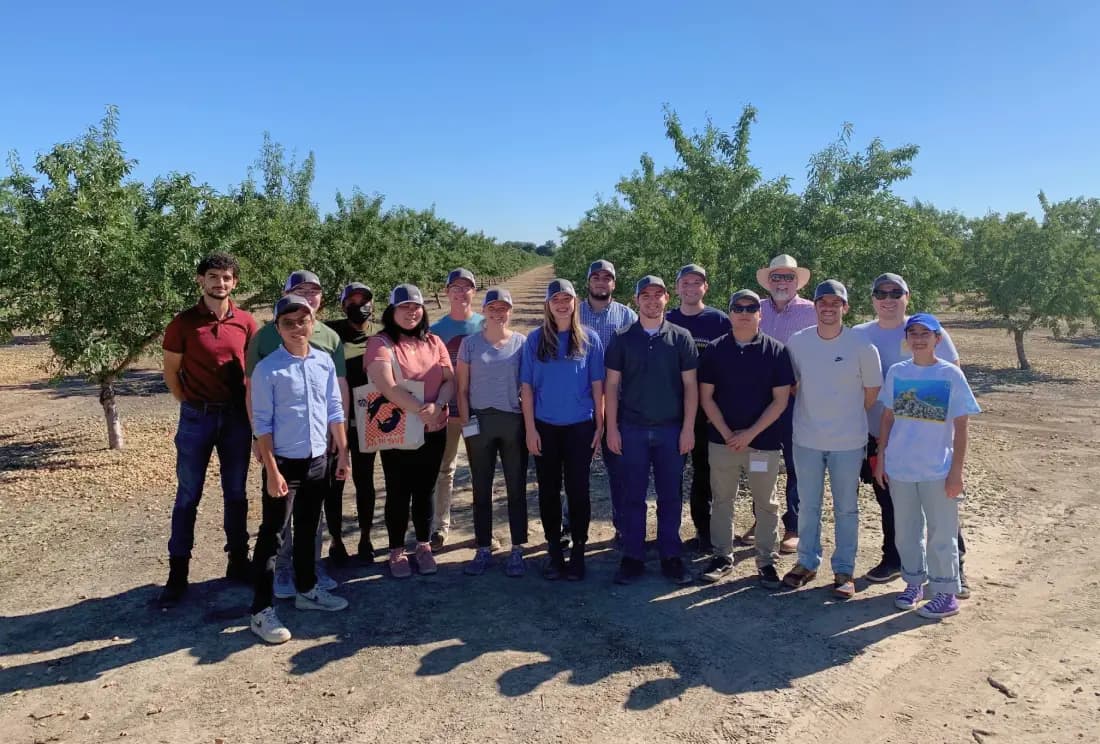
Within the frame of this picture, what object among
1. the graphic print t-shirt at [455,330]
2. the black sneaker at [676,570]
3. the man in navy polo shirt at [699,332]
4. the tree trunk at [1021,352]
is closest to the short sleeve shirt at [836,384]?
the man in navy polo shirt at [699,332]

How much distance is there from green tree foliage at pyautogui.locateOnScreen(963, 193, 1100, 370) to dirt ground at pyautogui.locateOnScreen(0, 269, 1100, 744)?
41.8 feet

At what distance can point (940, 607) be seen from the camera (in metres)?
4.31

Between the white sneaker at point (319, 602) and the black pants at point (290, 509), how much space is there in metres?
0.34

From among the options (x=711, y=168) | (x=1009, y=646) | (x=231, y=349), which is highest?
(x=711, y=168)

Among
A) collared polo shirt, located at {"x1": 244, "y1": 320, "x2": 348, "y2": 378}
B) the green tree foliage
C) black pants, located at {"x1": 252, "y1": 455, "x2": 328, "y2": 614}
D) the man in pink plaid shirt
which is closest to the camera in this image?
black pants, located at {"x1": 252, "y1": 455, "x2": 328, "y2": 614}

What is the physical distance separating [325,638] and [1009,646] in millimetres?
3990

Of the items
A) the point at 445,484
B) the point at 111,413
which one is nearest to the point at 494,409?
the point at 445,484

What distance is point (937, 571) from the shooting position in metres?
4.38

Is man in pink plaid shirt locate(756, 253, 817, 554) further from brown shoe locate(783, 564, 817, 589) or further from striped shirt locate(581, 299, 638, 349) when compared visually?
striped shirt locate(581, 299, 638, 349)

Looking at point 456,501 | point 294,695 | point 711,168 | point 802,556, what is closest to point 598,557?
point 802,556

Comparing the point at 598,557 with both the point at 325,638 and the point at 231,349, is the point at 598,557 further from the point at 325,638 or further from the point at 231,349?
the point at 231,349

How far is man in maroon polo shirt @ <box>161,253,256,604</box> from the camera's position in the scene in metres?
4.46

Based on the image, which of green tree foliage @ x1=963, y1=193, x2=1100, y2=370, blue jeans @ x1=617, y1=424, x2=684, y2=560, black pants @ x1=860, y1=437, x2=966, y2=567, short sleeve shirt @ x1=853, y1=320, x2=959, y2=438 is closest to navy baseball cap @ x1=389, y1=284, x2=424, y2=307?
blue jeans @ x1=617, y1=424, x2=684, y2=560

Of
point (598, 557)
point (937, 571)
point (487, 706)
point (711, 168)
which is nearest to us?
point (487, 706)
